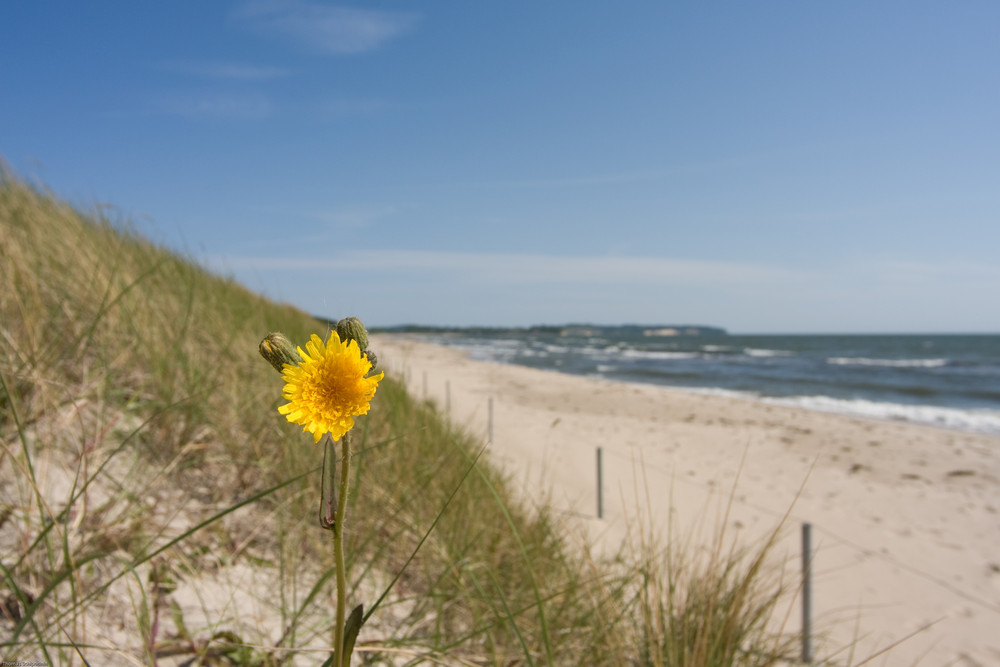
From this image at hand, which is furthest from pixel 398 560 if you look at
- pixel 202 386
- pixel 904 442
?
pixel 904 442

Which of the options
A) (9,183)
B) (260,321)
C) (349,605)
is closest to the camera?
(349,605)

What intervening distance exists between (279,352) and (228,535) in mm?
1705

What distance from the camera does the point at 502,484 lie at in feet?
10.9

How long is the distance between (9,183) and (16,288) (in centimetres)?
221

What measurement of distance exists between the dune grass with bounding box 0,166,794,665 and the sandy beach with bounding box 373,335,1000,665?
1.11 ft

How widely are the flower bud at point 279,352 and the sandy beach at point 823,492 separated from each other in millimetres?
1089

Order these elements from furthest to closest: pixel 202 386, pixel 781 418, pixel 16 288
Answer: pixel 781 418, pixel 202 386, pixel 16 288

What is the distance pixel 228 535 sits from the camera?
6.69ft

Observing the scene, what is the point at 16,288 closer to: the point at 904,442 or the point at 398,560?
the point at 398,560

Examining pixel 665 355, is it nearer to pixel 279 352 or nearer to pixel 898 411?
pixel 898 411

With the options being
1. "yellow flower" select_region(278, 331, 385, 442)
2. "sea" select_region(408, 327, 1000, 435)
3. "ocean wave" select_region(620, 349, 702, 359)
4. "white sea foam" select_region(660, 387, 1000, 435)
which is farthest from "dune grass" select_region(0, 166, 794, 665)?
"ocean wave" select_region(620, 349, 702, 359)

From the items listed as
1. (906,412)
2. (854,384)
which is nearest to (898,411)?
(906,412)

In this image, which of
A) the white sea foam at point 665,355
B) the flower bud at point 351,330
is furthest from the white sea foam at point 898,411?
the white sea foam at point 665,355

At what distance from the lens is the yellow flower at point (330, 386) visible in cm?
56
